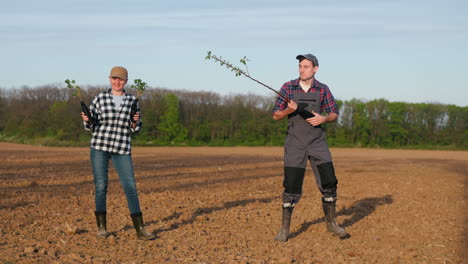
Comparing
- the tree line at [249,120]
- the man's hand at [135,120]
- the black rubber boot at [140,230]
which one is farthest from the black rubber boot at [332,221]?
the tree line at [249,120]

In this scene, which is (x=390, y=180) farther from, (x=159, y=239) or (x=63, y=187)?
(x=159, y=239)

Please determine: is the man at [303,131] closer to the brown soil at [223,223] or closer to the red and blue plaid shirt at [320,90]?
the red and blue plaid shirt at [320,90]

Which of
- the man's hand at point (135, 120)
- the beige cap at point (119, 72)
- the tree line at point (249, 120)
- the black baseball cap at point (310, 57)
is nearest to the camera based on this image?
the beige cap at point (119, 72)

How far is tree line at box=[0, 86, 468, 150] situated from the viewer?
43.5m

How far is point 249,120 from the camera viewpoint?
148 feet

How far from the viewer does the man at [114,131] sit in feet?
17.6

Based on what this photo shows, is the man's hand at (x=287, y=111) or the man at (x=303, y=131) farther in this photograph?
the man at (x=303, y=131)

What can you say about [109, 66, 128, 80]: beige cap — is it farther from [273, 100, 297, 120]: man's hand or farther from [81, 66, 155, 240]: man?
[273, 100, 297, 120]: man's hand

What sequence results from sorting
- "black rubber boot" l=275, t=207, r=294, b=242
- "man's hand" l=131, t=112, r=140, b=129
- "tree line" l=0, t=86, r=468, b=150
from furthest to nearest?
"tree line" l=0, t=86, r=468, b=150
"black rubber boot" l=275, t=207, r=294, b=242
"man's hand" l=131, t=112, r=140, b=129

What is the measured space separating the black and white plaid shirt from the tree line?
3772 centimetres

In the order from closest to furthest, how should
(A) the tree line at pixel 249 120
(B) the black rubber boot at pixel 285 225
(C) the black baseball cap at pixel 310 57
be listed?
(C) the black baseball cap at pixel 310 57
(B) the black rubber boot at pixel 285 225
(A) the tree line at pixel 249 120

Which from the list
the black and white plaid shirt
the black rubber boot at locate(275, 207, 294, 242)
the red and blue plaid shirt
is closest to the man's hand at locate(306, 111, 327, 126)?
the red and blue plaid shirt

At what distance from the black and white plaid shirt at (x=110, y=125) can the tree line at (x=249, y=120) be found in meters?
37.7

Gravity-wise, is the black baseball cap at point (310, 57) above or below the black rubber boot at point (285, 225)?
above
